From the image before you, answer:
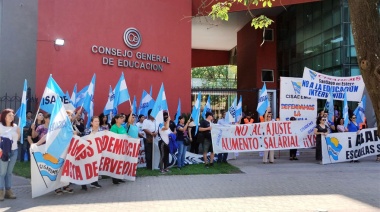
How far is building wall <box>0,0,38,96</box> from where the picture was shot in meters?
16.6

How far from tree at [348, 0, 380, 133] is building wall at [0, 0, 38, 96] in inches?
572

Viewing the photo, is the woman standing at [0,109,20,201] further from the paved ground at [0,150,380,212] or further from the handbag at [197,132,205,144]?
the handbag at [197,132,205,144]

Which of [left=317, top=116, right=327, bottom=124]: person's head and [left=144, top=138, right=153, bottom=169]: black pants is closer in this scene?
[left=144, top=138, right=153, bottom=169]: black pants

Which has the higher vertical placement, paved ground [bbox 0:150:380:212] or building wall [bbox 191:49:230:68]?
building wall [bbox 191:49:230:68]

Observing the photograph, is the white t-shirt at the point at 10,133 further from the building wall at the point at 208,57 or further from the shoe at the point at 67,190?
the building wall at the point at 208,57

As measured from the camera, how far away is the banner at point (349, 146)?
12.7 metres

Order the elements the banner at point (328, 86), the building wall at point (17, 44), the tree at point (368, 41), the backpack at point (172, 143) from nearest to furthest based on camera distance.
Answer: the tree at point (368, 41)
the backpack at point (172, 143)
the banner at point (328, 86)
the building wall at point (17, 44)

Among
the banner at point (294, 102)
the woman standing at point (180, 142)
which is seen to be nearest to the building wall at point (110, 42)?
the woman standing at point (180, 142)

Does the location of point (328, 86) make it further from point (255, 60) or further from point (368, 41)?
point (255, 60)

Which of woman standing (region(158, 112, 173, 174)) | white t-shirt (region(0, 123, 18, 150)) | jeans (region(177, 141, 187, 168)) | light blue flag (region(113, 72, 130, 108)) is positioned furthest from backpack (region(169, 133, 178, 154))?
white t-shirt (region(0, 123, 18, 150))

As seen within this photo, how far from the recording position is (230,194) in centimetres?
793

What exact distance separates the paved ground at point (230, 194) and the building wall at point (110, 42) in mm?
6790

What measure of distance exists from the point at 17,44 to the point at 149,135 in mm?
9479

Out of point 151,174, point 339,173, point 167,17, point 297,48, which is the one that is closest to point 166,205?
point 151,174
